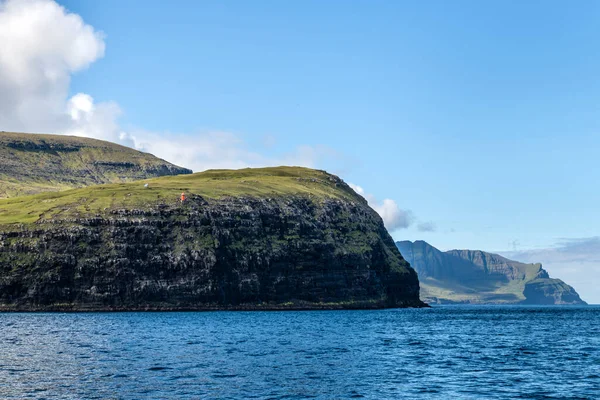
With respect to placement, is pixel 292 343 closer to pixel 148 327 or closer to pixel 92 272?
pixel 148 327

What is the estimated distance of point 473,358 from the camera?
Result: 7569 centimetres

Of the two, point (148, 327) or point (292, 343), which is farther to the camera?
point (148, 327)

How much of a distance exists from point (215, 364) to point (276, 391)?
1680cm

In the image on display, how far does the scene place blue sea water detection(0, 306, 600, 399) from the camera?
171 ft

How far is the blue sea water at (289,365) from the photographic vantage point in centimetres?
5219

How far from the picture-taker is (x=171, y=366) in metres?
65.2

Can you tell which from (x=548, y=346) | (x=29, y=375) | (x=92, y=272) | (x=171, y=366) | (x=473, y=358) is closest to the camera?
(x=29, y=375)

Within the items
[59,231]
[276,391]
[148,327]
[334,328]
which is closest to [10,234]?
[59,231]

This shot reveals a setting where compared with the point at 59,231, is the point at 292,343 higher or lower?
lower

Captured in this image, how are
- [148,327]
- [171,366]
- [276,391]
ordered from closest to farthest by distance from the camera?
[276,391], [171,366], [148,327]

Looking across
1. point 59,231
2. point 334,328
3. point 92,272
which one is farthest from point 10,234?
point 334,328

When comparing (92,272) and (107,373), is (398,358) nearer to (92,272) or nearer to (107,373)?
(107,373)

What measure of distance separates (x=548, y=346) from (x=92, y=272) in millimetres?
137904

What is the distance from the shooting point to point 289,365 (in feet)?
223
